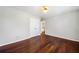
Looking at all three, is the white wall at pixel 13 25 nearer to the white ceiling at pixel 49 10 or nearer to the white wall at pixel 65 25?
the white ceiling at pixel 49 10

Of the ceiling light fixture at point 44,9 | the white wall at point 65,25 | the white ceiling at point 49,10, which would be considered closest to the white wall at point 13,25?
the white ceiling at point 49,10

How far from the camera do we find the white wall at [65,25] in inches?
74.0

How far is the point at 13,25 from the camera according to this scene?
1877 mm

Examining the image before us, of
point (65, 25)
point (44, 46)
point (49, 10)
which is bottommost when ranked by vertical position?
point (44, 46)

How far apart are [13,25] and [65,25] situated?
2.53 ft

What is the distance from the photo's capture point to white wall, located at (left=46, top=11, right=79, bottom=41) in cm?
188

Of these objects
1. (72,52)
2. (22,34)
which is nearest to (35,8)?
(22,34)

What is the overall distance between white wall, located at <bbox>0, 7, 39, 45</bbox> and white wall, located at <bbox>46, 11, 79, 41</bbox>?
30cm

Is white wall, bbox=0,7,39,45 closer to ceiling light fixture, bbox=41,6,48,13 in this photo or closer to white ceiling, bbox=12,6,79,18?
white ceiling, bbox=12,6,79,18

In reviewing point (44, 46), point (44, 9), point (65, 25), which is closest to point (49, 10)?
point (44, 9)

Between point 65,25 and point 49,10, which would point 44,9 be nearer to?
point 49,10

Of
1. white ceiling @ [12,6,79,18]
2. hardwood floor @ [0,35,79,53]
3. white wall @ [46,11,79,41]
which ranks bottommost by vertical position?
hardwood floor @ [0,35,79,53]

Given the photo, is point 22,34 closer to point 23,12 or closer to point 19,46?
point 19,46

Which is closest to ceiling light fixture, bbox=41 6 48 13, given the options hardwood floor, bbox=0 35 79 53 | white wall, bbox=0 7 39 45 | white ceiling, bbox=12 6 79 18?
white ceiling, bbox=12 6 79 18
